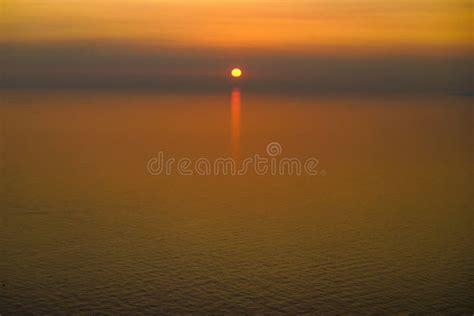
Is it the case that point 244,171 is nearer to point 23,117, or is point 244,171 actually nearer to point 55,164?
point 55,164

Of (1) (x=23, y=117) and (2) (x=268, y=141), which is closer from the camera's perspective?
(2) (x=268, y=141)

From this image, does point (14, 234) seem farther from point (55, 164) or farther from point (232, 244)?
point (55, 164)

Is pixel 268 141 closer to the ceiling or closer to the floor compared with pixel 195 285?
closer to the ceiling

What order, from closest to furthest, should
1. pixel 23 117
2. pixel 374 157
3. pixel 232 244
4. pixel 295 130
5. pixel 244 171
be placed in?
1. pixel 232 244
2. pixel 244 171
3. pixel 374 157
4. pixel 295 130
5. pixel 23 117

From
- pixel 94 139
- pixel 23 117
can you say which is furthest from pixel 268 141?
pixel 23 117

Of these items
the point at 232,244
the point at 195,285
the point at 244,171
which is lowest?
the point at 195,285

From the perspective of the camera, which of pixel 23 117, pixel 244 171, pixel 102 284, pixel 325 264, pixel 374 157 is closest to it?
pixel 102 284

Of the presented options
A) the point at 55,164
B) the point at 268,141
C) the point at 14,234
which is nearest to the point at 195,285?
the point at 14,234
